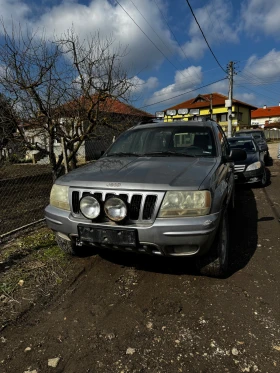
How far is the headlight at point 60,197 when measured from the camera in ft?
9.82

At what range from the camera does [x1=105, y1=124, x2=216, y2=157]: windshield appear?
12.4ft

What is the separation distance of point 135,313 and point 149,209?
3.14 ft

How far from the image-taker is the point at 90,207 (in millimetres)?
2760

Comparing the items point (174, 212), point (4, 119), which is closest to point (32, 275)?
point (174, 212)

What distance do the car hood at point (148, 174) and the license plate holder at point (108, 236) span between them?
41 cm

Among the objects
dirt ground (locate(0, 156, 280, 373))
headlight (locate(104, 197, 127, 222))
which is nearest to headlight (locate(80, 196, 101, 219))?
headlight (locate(104, 197, 127, 222))

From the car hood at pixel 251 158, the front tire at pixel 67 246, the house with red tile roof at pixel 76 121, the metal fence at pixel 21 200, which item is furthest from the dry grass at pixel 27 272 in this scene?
the car hood at pixel 251 158

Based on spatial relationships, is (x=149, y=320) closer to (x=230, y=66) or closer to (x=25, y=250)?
(x=25, y=250)

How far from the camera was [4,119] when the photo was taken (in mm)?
6520

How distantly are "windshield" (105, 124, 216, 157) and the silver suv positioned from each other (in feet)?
1.47

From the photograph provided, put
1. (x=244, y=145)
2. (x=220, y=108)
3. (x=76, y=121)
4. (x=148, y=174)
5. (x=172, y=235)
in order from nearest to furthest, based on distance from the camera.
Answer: (x=172, y=235) → (x=148, y=174) → (x=76, y=121) → (x=244, y=145) → (x=220, y=108)

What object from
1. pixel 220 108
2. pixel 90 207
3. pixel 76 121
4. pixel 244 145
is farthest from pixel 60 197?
pixel 220 108

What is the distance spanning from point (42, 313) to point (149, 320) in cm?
101

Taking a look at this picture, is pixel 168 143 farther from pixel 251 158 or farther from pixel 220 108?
pixel 220 108
